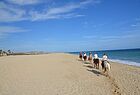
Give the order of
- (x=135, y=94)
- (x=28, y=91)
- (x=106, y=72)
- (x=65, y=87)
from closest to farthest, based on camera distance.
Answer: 1. (x=135, y=94)
2. (x=28, y=91)
3. (x=65, y=87)
4. (x=106, y=72)

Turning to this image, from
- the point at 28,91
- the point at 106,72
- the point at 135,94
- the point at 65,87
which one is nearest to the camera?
the point at 135,94

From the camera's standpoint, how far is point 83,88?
10.6 m

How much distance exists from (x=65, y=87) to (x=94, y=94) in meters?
2.11

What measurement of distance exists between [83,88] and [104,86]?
4.02 feet

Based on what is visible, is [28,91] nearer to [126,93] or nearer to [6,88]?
[6,88]

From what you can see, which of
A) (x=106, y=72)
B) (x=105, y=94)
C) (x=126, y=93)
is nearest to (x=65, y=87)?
(x=105, y=94)

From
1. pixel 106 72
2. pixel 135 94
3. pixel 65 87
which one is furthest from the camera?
pixel 106 72

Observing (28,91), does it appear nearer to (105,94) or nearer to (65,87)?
(65,87)

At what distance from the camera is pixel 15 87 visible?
1120cm

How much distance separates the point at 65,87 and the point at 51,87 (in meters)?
0.75

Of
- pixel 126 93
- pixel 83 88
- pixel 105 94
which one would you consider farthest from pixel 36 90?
pixel 126 93

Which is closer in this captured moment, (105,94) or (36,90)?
(105,94)

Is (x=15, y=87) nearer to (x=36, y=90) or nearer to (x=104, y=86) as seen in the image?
(x=36, y=90)

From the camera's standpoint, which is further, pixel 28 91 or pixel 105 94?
pixel 28 91
